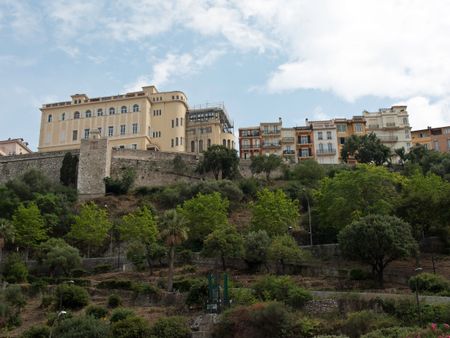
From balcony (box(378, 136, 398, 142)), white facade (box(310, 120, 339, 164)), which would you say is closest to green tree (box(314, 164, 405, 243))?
Result: white facade (box(310, 120, 339, 164))

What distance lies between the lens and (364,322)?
92.3 feet

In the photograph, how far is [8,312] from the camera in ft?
118

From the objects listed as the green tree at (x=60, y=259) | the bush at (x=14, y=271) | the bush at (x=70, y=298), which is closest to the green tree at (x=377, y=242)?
the bush at (x=70, y=298)

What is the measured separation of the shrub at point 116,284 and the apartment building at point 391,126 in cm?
5810

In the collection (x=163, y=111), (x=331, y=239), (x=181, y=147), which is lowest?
(x=331, y=239)

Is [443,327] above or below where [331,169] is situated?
below

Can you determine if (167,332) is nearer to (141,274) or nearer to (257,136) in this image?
(141,274)

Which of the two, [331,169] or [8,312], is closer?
[8,312]

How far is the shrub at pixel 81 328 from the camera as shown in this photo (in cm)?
3038

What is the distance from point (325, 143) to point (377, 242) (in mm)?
54327

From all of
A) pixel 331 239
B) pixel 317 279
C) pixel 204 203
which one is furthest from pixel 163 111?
pixel 317 279

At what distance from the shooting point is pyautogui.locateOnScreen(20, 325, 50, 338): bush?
32.0 m

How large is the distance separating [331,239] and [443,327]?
2516cm

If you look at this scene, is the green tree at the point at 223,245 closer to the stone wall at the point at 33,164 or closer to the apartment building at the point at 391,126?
the stone wall at the point at 33,164
